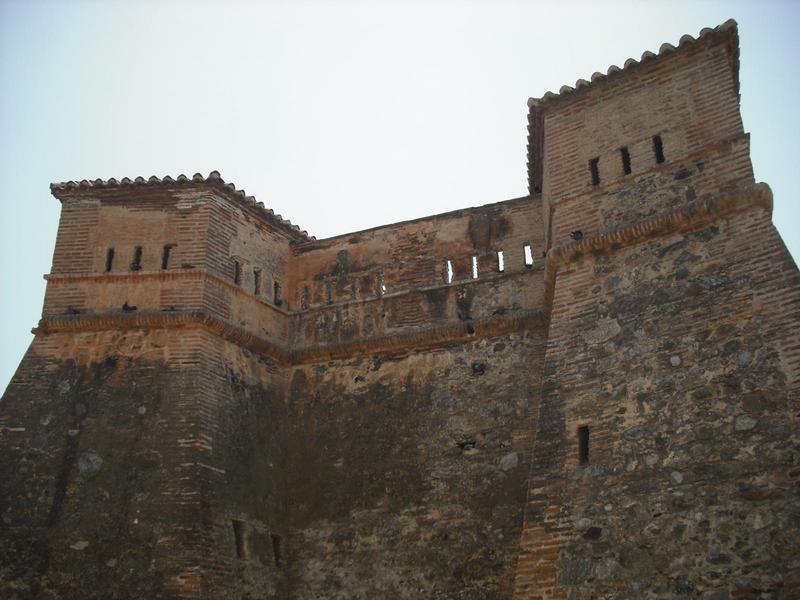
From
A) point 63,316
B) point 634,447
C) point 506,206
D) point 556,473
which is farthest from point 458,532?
point 63,316

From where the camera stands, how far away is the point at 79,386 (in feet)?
39.9

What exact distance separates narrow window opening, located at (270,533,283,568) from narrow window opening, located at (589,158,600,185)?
6.58 m

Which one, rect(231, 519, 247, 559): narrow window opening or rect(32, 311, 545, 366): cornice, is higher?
rect(32, 311, 545, 366): cornice

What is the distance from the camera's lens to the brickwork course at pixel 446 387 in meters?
8.77

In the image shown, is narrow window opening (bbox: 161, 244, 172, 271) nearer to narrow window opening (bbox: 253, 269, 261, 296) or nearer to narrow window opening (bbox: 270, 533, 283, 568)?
narrow window opening (bbox: 253, 269, 261, 296)

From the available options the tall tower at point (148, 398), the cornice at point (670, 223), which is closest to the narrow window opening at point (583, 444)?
the cornice at point (670, 223)

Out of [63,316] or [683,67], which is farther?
[63,316]

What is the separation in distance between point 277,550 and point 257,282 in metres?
4.24

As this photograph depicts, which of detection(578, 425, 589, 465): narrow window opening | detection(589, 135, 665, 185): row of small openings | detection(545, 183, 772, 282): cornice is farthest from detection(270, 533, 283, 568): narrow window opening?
detection(589, 135, 665, 185): row of small openings

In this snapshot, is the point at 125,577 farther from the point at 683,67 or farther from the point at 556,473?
the point at 683,67

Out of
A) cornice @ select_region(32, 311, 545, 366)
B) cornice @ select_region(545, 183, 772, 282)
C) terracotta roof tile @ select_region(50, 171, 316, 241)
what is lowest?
cornice @ select_region(32, 311, 545, 366)

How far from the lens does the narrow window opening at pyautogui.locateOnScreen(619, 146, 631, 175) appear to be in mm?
11203

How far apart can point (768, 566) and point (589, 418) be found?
8.06ft

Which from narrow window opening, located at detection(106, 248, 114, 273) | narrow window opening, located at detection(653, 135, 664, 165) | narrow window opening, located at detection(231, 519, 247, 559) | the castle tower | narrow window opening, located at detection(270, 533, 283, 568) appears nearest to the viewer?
the castle tower
